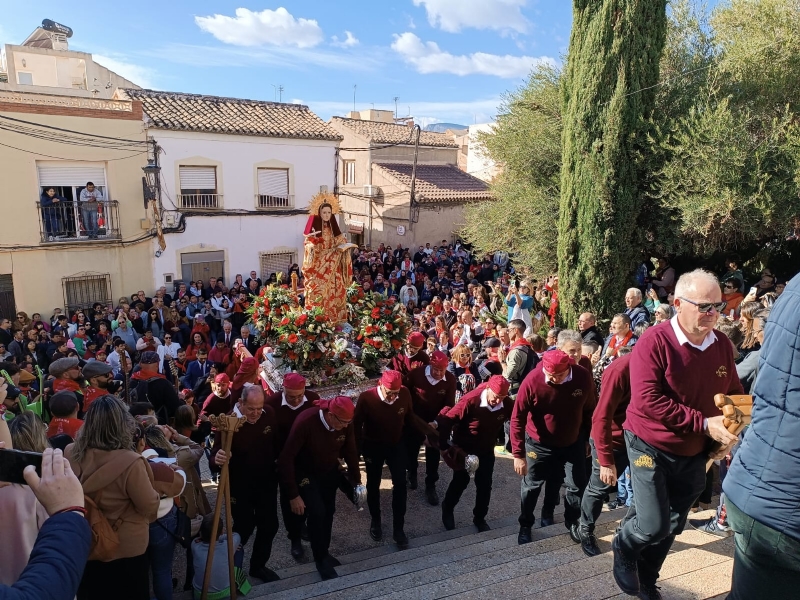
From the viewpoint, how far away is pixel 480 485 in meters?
5.61

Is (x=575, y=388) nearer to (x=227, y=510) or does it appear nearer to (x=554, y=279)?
(x=227, y=510)

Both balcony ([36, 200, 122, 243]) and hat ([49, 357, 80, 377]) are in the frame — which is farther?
balcony ([36, 200, 122, 243])

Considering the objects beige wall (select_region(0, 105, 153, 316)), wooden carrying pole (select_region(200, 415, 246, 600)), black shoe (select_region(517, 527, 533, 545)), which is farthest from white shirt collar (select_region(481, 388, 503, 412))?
beige wall (select_region(0, 105, 153, 316))

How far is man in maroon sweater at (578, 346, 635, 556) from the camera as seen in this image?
4016mm

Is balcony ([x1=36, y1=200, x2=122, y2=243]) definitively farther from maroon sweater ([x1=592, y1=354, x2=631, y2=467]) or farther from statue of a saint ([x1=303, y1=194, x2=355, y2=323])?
maroon sweater ([x1=592, y1=354, x2=631, y2=467])

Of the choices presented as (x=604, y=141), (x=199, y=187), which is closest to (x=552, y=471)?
(x=604, y=141)

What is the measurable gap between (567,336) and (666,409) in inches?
86.4

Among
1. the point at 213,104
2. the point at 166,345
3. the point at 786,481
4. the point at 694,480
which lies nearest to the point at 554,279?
→ the point at 166,345

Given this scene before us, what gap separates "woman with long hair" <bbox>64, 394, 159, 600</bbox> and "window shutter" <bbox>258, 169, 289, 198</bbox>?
60.4ft

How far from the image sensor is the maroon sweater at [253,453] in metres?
4.88

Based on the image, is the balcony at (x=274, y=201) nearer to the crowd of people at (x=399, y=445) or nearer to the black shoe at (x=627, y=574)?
the crowd of people at (x=399, y=445)

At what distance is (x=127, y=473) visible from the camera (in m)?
3.30

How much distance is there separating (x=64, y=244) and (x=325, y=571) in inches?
600

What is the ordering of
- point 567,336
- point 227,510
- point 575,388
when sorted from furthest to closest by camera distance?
point 567,336 → point 575,388 → point 227,510
